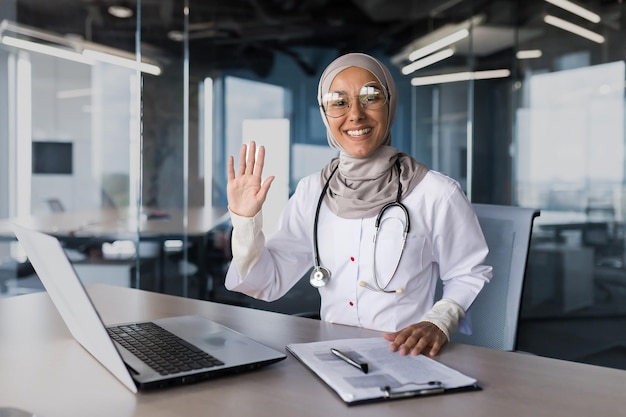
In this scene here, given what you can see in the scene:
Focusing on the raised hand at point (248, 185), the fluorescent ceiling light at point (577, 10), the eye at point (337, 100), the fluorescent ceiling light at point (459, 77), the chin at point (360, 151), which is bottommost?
the raised hand at point (248, 185)

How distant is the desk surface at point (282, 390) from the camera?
886 mm

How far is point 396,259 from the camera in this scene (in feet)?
5.23

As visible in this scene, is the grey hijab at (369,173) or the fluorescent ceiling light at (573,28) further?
the fluorescent ceiling light at (573,28)

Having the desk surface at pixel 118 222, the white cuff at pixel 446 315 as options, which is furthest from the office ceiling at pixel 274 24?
the white cuff at pixel 446 315

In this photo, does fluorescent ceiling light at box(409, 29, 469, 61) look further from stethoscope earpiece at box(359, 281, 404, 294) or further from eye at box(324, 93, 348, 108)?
stethoscope earpiece at box(359, 281, 404, 294)

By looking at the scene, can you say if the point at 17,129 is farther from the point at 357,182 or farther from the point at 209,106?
the point at 357,182

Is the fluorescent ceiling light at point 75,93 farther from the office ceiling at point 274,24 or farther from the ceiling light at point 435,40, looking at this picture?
the ceiling light at point 435,40

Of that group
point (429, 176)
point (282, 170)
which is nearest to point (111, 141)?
point (282, 170)

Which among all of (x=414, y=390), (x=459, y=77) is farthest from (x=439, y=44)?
(x=414, y=390)

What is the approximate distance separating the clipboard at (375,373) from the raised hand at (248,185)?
408mm

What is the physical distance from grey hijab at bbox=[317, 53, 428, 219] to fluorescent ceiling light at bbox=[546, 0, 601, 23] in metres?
2.83

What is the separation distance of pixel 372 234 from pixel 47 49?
3.18m

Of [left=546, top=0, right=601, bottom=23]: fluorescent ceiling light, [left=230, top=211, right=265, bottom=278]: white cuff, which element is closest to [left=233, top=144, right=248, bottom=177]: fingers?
[left=230, top=211, right=265, bottom=278]: white cuff

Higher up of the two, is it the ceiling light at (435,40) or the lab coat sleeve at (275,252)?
the ceiling light at (435,40)
